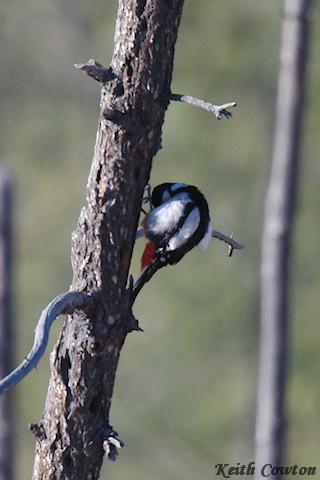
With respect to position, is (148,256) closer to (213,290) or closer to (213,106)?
(213,106)

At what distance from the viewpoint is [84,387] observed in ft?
12.0

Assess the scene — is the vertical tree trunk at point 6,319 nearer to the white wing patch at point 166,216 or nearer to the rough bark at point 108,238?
the white wing patch at point 166,216

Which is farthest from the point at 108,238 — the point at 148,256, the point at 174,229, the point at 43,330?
the point at 174,229

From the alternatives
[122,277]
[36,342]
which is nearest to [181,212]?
[122,277]

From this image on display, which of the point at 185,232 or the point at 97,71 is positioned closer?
the point at 97,71

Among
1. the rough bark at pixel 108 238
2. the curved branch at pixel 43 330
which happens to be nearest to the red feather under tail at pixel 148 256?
the rough bark at pixel 108 238

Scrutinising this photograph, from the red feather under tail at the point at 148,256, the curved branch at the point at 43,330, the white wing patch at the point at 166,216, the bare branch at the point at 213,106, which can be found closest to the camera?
the curved branch at the point at 43,330

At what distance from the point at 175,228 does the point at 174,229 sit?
1cm

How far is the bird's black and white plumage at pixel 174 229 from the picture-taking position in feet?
16.1

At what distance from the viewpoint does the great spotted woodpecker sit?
4930mm

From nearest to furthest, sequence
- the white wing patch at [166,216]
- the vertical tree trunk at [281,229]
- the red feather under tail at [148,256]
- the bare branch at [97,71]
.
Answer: the bare branch at [97,71], the red feather under tail at [148,256], the white wing patch at [166,216], the vertical tree trunk at [281,229]

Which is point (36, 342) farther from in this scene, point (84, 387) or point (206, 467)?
point (206, 467)

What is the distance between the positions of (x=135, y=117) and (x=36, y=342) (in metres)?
0.94

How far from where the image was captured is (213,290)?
1314cm
